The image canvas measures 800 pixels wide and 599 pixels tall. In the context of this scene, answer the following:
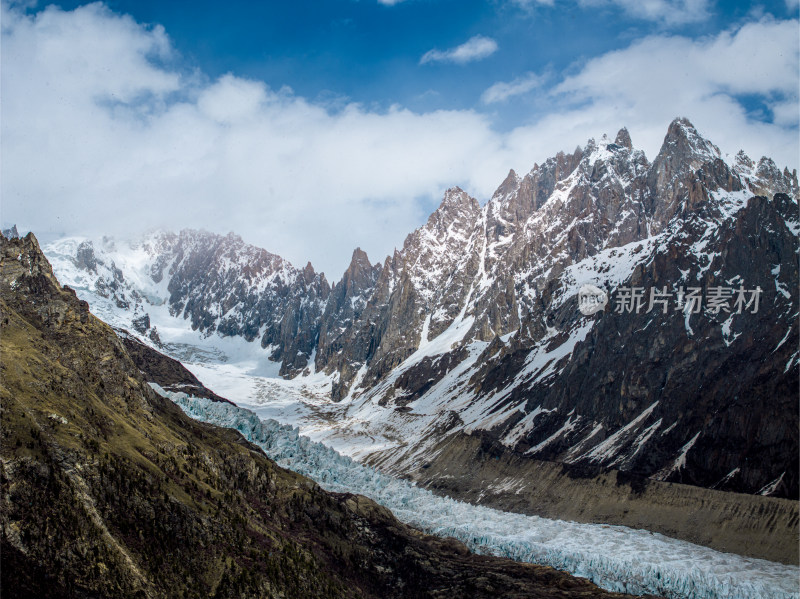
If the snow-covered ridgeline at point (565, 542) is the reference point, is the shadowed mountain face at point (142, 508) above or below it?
above

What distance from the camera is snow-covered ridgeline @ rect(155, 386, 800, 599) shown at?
12450 centimetres

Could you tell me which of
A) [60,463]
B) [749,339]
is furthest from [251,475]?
[749,339]

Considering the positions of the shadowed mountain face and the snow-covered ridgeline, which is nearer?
Answer: the shadowed mountain face

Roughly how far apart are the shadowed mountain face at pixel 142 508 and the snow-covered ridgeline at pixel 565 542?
14954 mm

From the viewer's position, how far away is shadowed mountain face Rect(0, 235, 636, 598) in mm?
63188

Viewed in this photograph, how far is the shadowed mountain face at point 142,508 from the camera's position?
6319 centimetres

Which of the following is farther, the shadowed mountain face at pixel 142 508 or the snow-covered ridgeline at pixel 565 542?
the snow-covered ridgeline at pixel 565 542

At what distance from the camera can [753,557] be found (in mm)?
136250

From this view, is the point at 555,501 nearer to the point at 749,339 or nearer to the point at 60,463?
the point at 749,339

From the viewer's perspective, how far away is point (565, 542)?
153 m

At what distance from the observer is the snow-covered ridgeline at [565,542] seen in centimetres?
12450

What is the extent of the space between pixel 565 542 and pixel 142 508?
104 m

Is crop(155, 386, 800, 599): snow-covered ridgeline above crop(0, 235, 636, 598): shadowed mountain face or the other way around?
the other way around

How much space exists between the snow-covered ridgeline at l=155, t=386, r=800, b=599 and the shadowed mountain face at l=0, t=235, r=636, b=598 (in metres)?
15.0
